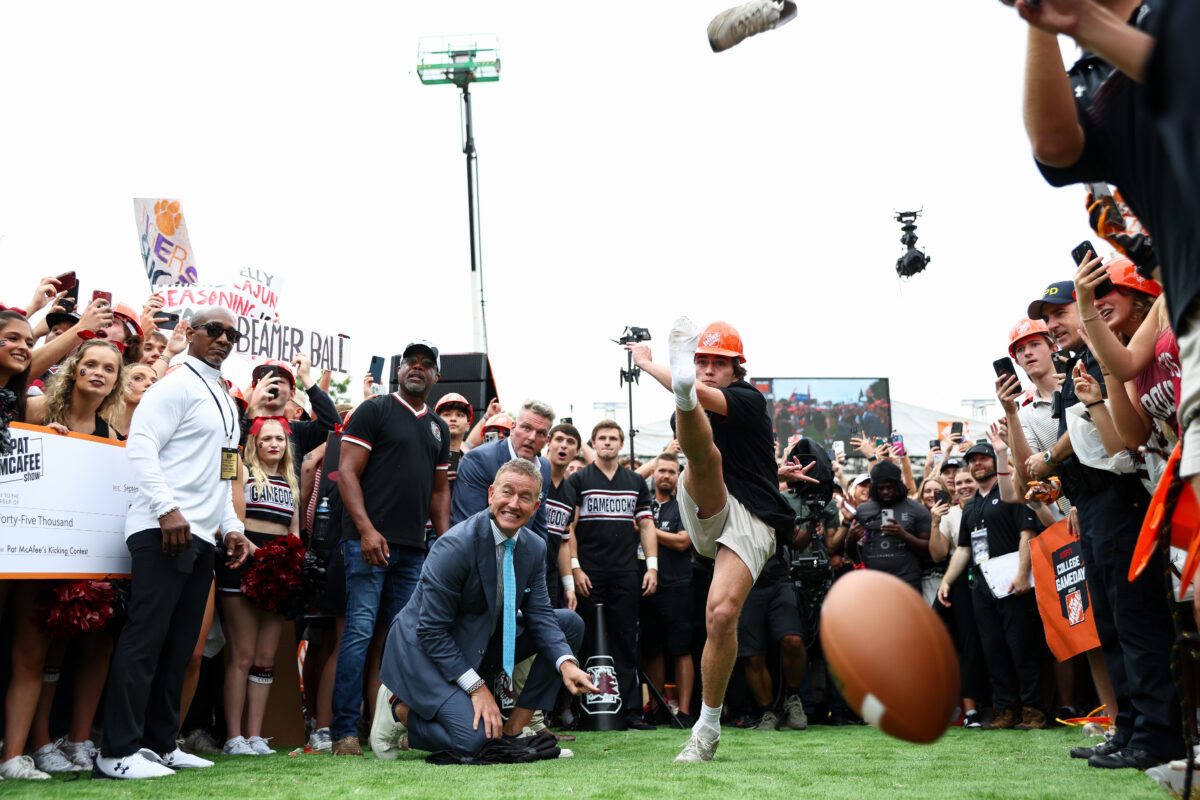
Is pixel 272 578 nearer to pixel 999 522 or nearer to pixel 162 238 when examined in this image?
pixel 999 522

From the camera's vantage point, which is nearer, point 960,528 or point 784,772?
point 784,772

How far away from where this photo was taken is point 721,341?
5969 mm

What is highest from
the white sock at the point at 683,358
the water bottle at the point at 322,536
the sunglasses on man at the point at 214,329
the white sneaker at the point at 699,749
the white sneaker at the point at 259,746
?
the sunglasses on man at the point at 214,329

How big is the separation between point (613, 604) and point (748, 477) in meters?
3.38

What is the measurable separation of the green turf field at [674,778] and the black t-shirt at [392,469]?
1436mm

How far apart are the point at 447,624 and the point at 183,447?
5.56 feet

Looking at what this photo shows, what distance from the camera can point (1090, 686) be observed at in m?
8.54

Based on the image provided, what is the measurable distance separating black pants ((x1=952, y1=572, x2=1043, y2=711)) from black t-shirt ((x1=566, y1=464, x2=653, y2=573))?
2890mm

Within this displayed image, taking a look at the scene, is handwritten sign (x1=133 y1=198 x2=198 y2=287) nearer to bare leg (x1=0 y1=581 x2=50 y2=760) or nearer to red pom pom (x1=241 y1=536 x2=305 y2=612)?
red pom pom (x1=241 y1=536 x2=305 y2=612)

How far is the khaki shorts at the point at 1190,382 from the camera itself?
2049 mm

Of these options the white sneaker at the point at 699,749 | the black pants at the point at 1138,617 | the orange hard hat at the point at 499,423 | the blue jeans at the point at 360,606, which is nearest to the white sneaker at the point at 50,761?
the blue jeans at the point at 360,606

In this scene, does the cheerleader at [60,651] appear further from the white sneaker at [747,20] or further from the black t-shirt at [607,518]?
the black t-shirt at [607,518]

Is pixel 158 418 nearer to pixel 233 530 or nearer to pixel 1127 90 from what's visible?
pixel 233 530

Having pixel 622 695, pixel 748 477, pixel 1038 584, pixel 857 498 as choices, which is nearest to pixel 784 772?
pixel 748 477
